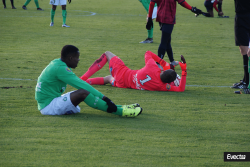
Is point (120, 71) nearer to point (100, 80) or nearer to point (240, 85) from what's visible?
point (100, 80)

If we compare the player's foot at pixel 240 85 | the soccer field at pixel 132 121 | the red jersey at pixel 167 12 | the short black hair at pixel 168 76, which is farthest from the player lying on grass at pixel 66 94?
the red jersey at pixel 167 12

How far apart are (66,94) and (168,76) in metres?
2.06

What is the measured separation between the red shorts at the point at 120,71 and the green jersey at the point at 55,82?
176 cm

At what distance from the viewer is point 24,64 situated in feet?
28.9

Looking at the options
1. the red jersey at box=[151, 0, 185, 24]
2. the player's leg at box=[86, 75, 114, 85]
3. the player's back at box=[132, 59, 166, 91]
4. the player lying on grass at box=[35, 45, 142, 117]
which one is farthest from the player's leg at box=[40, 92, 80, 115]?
the red jersey at box=[151, 0, 185, 24]

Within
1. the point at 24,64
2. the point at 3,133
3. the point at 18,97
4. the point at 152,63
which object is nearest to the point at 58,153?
the point at 3,133

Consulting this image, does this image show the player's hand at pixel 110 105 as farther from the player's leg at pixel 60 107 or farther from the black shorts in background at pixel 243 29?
the black shorts in background at pixel 243 29

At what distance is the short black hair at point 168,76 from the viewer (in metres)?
6.18

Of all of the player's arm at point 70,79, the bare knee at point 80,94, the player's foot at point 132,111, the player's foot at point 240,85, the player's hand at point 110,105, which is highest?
the player's arm at point 70,79

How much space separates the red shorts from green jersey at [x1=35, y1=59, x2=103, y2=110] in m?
1.76

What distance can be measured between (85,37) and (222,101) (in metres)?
8.14

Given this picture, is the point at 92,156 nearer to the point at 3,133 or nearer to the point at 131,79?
the point at 3,133

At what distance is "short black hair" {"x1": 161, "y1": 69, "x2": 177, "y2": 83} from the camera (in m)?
6.18

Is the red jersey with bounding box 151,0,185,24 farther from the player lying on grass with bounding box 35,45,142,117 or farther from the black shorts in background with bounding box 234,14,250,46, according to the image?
the player lying on grass with bounding box 35,45,142,117
